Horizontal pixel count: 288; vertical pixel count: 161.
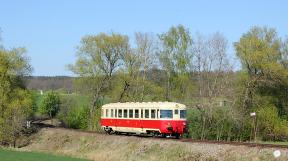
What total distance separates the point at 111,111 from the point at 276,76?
22.3 metres

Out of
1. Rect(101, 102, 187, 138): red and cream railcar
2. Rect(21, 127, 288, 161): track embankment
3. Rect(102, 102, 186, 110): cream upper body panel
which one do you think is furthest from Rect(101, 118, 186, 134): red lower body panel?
Rect(21, 127, 288, 161): track embankment

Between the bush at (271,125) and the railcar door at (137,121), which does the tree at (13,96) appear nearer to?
the railcar door at (137,121)

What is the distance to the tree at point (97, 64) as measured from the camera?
59.9 metres

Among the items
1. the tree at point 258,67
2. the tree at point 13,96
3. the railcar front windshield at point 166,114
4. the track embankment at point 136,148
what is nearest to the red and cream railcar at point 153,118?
the railcar front windshield at point 166,114

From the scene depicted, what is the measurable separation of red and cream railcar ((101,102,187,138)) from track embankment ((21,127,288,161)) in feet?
4.53

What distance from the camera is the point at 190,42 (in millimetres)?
62094

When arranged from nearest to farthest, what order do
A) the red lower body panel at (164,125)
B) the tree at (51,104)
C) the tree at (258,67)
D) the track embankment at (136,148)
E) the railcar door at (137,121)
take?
the track embankment at (136,148) < the red lower body panel at (164,125) < the railcar door at (137,121) < the tree at (258,67) < the tree at (51,104)

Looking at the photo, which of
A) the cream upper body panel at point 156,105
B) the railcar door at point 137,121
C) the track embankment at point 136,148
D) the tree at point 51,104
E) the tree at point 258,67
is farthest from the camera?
the tree at point 51,104

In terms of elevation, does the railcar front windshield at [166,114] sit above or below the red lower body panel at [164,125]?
above

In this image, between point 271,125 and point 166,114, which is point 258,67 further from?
point 166,114

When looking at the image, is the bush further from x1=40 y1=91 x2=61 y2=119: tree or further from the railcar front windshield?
x1=40 y1=91 x2=61 y2=119: tree

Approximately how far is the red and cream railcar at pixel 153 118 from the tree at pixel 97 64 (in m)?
21.2

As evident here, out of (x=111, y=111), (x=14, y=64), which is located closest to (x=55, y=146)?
(x=111, y=111)

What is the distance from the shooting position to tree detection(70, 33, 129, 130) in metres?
59.9
